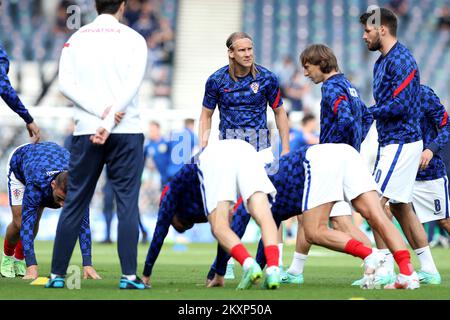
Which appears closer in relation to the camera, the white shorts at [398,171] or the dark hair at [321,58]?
the dark hair at [321,58]

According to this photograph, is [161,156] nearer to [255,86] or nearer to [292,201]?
[255,86]

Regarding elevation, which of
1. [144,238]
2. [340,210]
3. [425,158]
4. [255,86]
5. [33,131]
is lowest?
[144,238]

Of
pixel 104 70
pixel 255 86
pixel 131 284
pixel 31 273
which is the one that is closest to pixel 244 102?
pixel 255 86

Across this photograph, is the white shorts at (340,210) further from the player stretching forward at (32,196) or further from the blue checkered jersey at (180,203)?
the player stretching forward at (32,196)

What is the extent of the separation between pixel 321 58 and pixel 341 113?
1.81 ft

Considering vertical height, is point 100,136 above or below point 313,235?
above

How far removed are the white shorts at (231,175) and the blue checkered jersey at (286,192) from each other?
2.43 feet

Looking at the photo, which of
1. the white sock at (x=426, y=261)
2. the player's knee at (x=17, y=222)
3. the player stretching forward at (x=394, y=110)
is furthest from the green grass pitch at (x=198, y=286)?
the player stretching forward at (x=394, y=110)

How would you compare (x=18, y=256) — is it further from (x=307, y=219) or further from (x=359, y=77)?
(x=359, y=77)

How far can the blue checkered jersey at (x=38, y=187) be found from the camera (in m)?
8.95

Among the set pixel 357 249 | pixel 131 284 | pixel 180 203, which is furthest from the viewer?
pixel 180 203

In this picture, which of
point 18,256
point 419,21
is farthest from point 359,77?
point 18,256

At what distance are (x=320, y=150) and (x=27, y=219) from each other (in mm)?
2682

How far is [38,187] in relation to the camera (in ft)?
29.4
